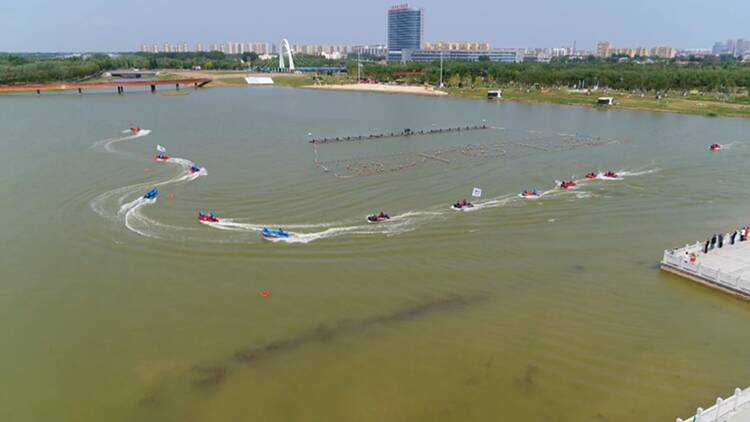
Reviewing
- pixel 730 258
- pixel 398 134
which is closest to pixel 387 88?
pixel 398 134

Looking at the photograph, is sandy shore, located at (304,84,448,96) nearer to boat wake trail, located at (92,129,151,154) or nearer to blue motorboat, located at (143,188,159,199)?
boat wake trail, located at (92,129,151,154)

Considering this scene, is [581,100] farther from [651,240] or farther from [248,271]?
[248,271]

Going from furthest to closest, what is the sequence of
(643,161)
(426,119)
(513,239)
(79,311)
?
(426,119) → (643,161) → (513,239) → (79,311)

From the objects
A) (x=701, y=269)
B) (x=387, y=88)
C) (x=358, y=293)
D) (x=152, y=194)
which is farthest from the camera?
(x=387, y=88)

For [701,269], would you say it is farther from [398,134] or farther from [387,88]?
[387,88]

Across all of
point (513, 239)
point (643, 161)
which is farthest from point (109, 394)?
point (643, 161)

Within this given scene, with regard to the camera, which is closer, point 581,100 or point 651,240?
point 651,240

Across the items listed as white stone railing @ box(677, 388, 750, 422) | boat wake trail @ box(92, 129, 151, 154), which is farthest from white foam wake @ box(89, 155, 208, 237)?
white stone railing @ box(677, 388, 750, 422)

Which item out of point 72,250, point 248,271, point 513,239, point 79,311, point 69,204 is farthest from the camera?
point 69,204
